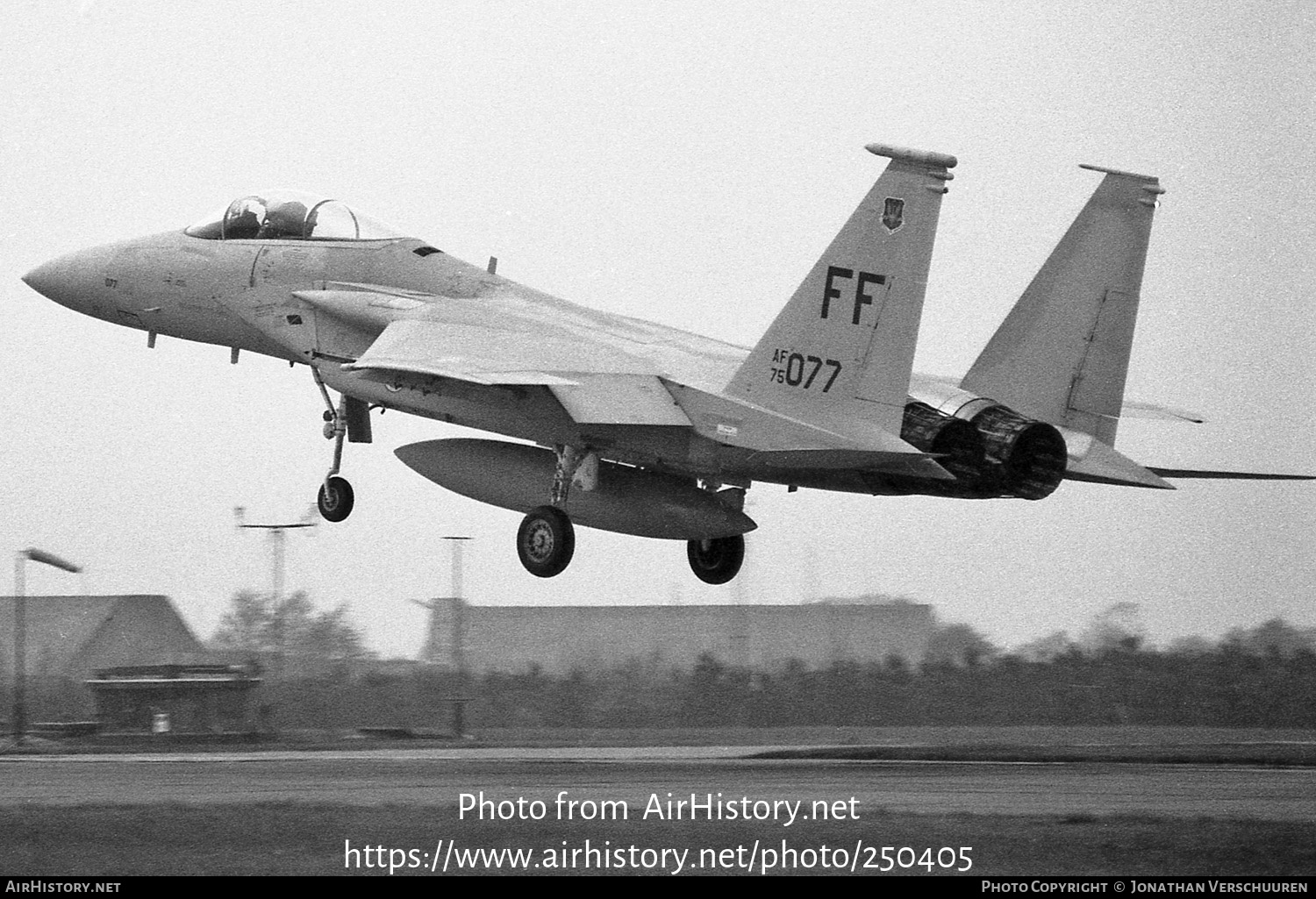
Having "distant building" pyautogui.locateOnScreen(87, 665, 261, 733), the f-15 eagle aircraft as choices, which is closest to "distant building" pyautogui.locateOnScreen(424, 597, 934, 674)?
"distant building" pyautogui.locateOnScreen(87, 665, 261, 733)

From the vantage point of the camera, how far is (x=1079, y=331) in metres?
17.0

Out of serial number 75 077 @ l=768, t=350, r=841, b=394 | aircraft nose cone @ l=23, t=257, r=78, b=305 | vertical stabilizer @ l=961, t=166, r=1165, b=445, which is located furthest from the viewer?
aircraft nose cone @ l=23, t=257, r=78, b=305

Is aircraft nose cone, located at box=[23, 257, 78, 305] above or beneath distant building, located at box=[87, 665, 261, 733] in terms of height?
above

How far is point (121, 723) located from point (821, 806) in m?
16.0

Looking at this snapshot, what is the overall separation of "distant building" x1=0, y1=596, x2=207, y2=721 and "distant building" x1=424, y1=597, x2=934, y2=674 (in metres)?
5.84

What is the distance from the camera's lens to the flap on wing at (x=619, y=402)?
16.4 metres

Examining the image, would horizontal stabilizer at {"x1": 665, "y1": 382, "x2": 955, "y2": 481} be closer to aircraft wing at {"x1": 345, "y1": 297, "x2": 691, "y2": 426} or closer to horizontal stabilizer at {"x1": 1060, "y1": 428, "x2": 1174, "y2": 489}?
aircraft wing at {"x1": 345, "y1": 297, "x2": 691, "y2": 426}

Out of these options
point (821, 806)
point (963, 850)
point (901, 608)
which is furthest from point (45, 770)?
point (901, 608)

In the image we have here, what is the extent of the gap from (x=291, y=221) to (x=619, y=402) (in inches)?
199

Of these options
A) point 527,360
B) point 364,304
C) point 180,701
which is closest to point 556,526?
point 527,360

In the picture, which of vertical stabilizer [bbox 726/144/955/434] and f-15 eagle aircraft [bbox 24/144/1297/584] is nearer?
vertical stabilizer [bbox 726/144/955/434]

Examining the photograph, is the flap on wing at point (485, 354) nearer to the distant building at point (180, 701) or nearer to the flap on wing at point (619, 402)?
the flap on wing at point (619, 402)

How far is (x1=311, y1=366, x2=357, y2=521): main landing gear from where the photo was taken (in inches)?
752

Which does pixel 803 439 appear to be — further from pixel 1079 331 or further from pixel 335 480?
pixel 335 480
